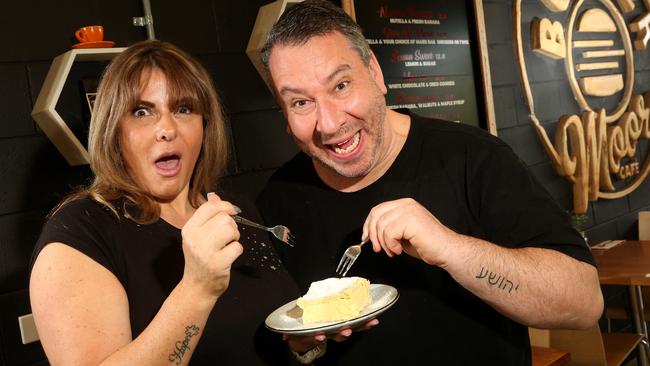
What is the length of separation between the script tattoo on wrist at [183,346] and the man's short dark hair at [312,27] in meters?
0.73

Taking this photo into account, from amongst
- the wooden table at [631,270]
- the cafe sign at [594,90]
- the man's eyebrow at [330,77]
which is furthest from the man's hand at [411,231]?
the cafe sign at [594,90]

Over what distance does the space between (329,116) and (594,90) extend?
11.0 ft

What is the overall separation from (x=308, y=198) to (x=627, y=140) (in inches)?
141

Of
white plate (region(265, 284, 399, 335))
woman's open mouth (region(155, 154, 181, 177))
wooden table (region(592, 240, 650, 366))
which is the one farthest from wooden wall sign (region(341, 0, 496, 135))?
white plate (region(265, 284, 399, 335))

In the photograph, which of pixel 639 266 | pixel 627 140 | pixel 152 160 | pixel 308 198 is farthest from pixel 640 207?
pixel 152 160

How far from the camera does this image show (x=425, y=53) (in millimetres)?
3324

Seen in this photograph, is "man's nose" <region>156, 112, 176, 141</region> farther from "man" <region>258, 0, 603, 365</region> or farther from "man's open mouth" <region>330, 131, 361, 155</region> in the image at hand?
"man's open mouth" <region>330, 131, 361, 155</region>

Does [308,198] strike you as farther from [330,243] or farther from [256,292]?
[256,292]

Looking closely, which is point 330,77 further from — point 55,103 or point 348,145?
point 55,103

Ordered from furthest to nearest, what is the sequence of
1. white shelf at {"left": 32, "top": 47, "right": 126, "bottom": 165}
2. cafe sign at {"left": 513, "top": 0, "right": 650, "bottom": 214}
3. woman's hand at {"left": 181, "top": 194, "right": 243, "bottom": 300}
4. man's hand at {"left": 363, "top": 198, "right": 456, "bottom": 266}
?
cafe sign at {"left": 513, "top": 0, "right": 650, "bottom": 214} < white shelf at {"left": 32, "top": 47, "right": 126, "bottom": 165} < man's hand at {"left": 363, "top": 198, "right": 456, "bottom": 266} < woman's hand at {"left": 181, "top": 194, "right": 243, "bottom": 300}

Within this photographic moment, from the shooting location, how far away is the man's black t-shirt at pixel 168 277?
1348 mm

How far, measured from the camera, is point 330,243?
5.53ft

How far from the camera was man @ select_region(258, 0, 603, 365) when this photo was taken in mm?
1419

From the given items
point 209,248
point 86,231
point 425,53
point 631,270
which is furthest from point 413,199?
point 631,270
